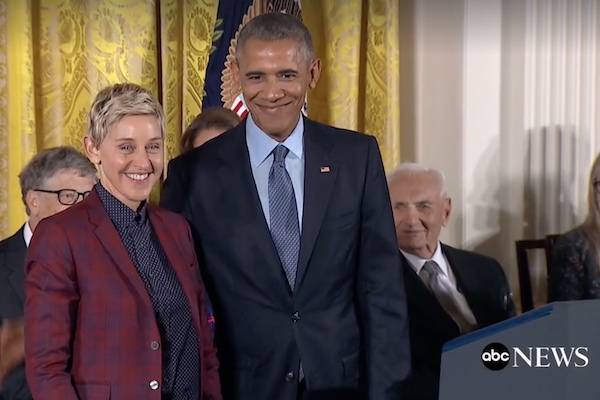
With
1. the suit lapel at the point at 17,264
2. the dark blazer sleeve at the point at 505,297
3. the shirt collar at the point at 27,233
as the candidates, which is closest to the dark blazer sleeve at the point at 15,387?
the suit lapel at the point at 17,264

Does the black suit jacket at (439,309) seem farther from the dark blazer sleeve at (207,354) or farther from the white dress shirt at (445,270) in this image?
the dark blazer sleeve at (207,354)

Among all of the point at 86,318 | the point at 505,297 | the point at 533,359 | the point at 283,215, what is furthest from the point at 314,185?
the point at 505,297

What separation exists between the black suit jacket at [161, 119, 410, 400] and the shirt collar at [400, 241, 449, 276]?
960 mm

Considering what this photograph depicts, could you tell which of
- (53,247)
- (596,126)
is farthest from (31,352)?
(596,126)

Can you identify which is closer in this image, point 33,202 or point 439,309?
point 33,202

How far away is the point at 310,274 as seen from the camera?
5.84 ft

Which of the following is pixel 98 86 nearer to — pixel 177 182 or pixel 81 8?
pixel 81 8

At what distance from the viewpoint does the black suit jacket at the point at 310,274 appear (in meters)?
1.79

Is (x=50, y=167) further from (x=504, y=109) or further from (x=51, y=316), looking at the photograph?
(x=504, y=109)

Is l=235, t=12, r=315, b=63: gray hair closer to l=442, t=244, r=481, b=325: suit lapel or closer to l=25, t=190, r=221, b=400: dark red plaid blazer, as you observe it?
l=25, t=190, r=221, b=400: dark red plaid blazer

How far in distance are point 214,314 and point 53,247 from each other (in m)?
0.45

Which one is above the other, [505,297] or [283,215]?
[283,215]

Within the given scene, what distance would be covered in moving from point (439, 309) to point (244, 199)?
1.07 m

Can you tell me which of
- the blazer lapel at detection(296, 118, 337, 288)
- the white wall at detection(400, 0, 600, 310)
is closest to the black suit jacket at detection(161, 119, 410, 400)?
the blazer lapel at detection(296, 118, 337, 288)
